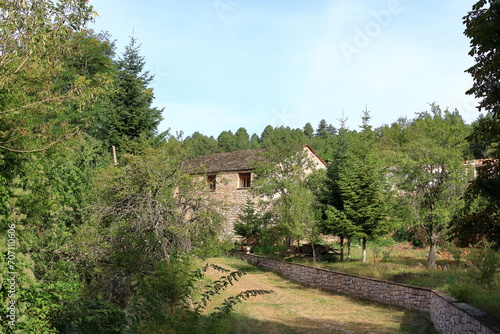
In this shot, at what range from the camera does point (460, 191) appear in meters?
19.2

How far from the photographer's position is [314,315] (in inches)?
592

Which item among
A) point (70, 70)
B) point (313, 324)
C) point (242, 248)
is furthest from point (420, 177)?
point (70, 70)

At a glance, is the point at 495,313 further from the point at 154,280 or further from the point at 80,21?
the point at 80,21

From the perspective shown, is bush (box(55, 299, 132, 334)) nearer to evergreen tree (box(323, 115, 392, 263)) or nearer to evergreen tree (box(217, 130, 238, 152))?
evergreen tree (box(323, 115, 392, 263))

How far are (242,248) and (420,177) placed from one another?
14.4 meters

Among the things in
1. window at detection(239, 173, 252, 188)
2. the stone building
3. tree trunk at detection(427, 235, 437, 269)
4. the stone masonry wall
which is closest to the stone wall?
tree trunk at detection(427, 235, 437, 269)

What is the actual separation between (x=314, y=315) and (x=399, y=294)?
3510mm

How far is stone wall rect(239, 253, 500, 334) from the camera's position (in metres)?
9.37

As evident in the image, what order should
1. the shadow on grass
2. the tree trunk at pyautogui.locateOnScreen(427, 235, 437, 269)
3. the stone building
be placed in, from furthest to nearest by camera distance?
the stone building < the tree trunk at pyautogui.locateOnScreen(427, 235, 437, 269) < the shadow on grass

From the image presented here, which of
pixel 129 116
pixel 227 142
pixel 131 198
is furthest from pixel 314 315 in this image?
pixel 227 142

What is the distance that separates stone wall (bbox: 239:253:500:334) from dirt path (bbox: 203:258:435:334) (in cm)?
44

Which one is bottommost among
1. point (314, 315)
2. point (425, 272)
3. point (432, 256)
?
point (314, 315)

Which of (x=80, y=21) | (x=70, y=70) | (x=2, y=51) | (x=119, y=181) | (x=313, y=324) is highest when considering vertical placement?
(x=70, y=70)

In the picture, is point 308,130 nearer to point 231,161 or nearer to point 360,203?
point 231,161
